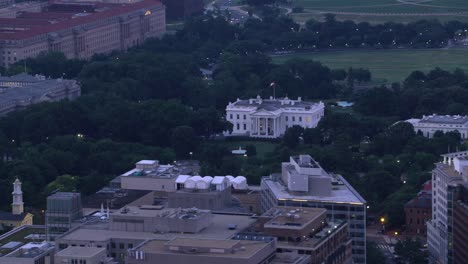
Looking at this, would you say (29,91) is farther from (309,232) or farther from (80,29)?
(309,232)

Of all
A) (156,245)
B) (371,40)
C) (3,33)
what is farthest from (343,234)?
(371,40)

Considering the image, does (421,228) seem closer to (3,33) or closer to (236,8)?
(3,33)

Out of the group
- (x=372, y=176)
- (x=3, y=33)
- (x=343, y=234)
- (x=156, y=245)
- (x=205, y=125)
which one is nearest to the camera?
(x=156, y=245)

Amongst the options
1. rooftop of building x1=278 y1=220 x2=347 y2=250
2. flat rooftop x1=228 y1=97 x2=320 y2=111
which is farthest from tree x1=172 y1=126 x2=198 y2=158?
rooftop of building x1=278 y1=220 x2=347 y2=250

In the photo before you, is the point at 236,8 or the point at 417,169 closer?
the point at 417,169

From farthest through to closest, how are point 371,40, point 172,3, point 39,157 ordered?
point 172,3 → point 371,40 → point 39,157
